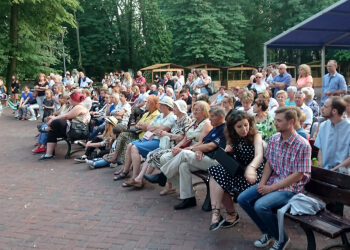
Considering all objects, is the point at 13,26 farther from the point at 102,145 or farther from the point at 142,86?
the point at 102,145

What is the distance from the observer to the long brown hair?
3949 millimetres

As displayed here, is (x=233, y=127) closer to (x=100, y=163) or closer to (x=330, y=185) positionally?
(x=330, y=185)

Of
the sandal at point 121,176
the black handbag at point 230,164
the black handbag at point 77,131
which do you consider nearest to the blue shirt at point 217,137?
the black handbag at point 230,164

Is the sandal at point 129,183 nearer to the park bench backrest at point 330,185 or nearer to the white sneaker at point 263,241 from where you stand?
the white sneaker at point 263,241

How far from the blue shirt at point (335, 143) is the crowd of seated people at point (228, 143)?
0.03 ft

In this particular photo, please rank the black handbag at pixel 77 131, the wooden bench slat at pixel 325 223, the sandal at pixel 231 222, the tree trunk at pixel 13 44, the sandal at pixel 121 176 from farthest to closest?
the tree trunk at pixel 13 44, the black handbag at pixel 77 131, the sandal at pixel 121 176, the sandal at pixel 231 222, the wooden bench slat at pixel 325 223

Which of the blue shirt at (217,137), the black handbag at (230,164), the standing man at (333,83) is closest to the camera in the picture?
the black handbag at (230,164)

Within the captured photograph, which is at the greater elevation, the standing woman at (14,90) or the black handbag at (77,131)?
the standing woman at (14,90)

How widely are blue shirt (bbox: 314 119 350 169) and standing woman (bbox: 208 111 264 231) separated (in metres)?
0.80

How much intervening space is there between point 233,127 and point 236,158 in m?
0.37

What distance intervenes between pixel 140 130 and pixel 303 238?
3.71m

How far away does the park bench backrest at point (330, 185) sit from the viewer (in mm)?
3236

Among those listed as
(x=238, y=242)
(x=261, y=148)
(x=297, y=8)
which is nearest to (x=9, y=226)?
(x=238, y=242)

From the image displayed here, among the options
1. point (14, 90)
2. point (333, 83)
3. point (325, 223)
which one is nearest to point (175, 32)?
point (14, 90)
